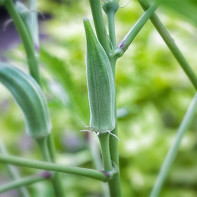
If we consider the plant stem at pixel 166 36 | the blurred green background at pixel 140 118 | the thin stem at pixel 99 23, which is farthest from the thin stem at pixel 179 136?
the blurred green background at pixel 140 118

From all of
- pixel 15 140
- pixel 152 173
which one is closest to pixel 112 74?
pixel 152 173

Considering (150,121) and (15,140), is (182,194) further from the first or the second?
(15,140)

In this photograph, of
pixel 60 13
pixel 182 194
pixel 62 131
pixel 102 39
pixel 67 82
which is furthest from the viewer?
pixel 60 13

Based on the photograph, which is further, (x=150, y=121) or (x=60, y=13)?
(x=60, y=13)

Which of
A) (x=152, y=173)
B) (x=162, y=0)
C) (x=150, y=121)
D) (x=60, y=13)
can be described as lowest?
(x=162, y=0)

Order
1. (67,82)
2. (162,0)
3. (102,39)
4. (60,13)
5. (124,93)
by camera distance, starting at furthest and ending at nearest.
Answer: (60,13) → (124,93) → (67,82) → (102,39) → (162,0)

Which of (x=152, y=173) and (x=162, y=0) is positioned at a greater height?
(x=152, y=173)

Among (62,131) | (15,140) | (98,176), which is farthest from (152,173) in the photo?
(98,176)
